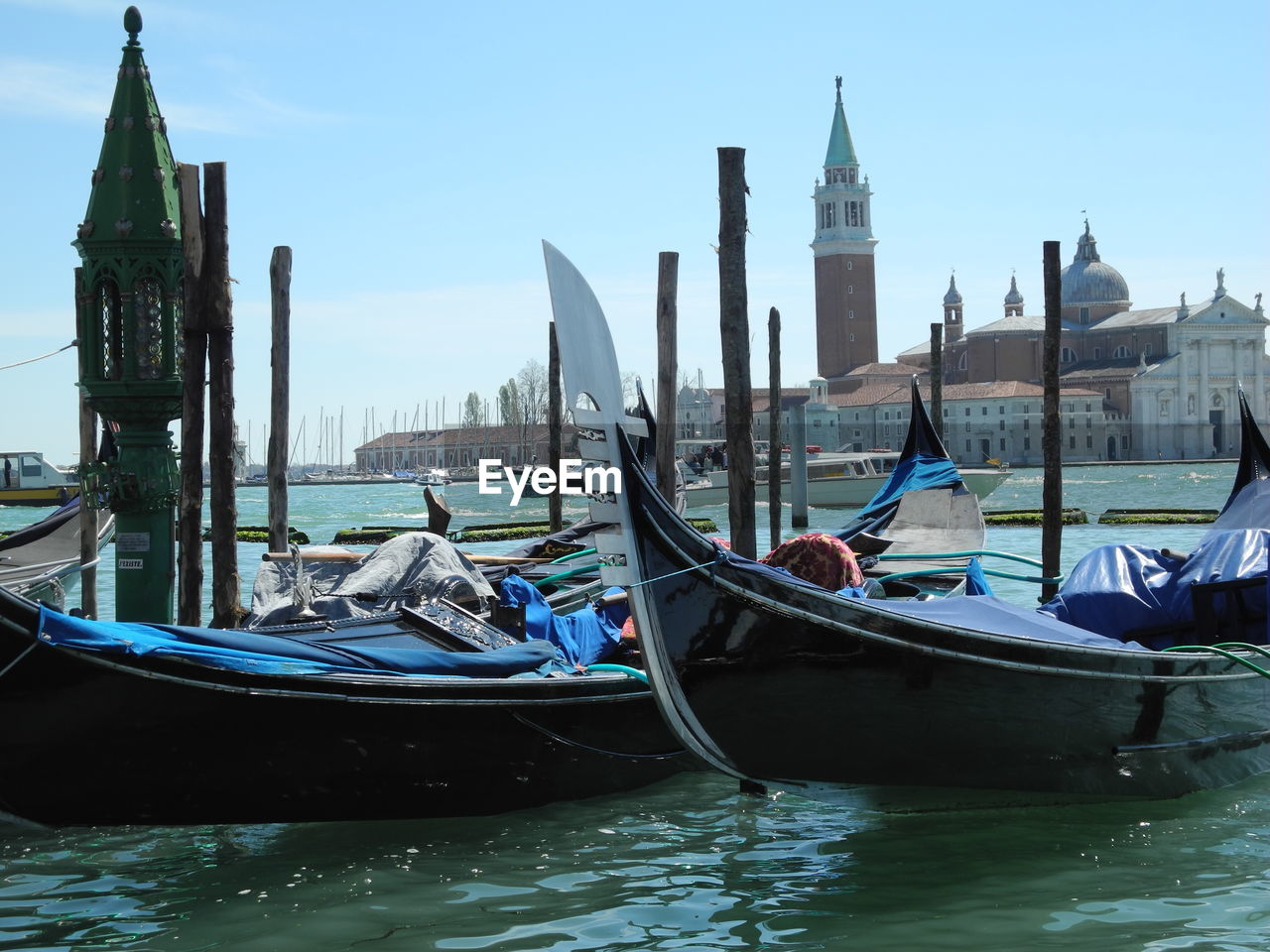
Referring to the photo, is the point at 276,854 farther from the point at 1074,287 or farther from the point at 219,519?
the point at 1074,287

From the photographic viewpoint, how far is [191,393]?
6.31m

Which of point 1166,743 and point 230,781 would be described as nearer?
point 230,781

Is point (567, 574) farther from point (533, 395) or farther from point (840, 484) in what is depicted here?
point (533, 395)

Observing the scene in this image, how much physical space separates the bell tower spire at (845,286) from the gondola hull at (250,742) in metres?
68.5

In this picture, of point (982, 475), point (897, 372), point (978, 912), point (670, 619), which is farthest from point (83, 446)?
point (897, 372)

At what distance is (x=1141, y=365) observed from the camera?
66062mm

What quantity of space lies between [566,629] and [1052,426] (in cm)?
600

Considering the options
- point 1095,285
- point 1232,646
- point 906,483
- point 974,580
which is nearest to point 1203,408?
point 1095,285

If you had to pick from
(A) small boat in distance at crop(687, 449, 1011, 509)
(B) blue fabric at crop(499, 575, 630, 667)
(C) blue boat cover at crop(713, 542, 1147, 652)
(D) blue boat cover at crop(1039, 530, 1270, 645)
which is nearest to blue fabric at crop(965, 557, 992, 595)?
Answer: (D) blue boat cover at crop(1039, 530, 1270, 645)

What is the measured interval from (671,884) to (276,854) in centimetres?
125

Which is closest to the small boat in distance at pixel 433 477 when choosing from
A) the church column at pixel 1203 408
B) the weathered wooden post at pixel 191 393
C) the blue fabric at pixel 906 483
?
the church column at pixel 1203 408

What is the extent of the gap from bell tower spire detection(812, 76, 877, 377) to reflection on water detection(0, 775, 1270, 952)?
223 ft

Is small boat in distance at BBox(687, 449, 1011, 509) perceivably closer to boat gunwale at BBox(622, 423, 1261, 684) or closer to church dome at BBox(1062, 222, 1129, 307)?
boat gunwale at BBox(622, 423, 1261, 684)

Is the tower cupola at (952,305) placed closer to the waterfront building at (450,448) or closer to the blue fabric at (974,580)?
the waterfront building at (450,448)
